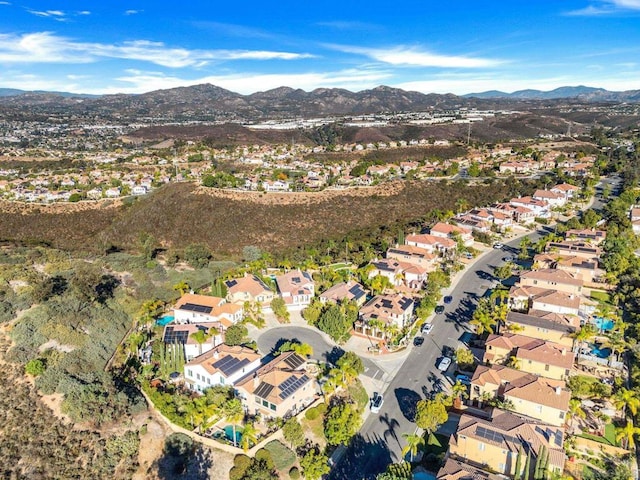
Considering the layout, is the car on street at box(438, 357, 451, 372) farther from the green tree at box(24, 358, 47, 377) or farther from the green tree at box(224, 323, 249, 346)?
the green tree at box(24, 358, 47, 377)

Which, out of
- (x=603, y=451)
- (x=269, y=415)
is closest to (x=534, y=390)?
(x=603, y=451)

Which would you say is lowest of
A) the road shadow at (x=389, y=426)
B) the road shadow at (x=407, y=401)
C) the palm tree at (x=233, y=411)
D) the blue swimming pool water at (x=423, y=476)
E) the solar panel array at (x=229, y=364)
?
the road shadow at (x=389, y=426)

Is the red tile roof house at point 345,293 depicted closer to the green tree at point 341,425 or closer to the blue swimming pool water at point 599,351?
the green tree at point 341,425

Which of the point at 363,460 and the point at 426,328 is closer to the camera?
the point at 363,460

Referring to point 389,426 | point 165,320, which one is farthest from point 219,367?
point 165,320

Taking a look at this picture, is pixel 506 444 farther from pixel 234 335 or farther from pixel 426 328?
pixel 234 335

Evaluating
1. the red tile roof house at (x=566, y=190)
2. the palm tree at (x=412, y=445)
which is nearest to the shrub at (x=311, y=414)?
the palm tree at (x=412, y=445)

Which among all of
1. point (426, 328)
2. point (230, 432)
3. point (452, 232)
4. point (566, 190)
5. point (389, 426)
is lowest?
point (230, 432)

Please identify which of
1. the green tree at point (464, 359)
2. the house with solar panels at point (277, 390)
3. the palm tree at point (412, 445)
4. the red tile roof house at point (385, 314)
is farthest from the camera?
the red tile roof house at point (385, 314)
